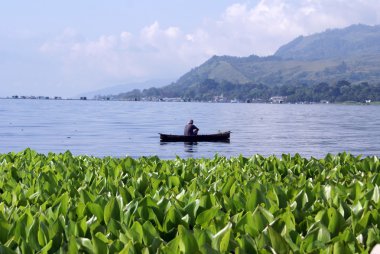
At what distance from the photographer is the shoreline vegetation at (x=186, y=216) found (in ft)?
16.4

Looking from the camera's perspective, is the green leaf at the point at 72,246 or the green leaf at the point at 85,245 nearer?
the green leaf at the point at 72,246

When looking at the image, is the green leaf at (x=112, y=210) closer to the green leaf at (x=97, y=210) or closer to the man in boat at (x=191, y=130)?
the green leaf at (x=97, y=210)

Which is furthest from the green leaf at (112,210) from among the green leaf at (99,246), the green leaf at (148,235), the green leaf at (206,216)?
the green leaf at (99,246)

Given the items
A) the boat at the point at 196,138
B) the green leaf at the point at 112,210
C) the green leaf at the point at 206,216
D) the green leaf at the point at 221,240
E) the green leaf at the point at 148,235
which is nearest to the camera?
the green leaf at the point at 221,240

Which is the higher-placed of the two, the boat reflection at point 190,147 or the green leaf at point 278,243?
the green leaf at point 278,243

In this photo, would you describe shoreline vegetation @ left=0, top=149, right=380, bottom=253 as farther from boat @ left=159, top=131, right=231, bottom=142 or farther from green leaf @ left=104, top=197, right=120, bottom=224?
boat @ left=159, top=131, right=231, bottom=142

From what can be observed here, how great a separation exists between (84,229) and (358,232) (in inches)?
102

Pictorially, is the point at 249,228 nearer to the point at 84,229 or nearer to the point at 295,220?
the point at 295,220

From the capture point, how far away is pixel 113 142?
2891 inches

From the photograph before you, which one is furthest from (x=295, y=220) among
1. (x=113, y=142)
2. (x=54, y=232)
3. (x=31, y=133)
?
(x=31, y=133)

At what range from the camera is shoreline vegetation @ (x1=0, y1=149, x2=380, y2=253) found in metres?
5.01

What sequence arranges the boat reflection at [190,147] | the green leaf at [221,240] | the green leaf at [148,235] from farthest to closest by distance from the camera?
the boat reflection at [190,147]
the green leaf at [148,235]
the green leaf at [221,240]

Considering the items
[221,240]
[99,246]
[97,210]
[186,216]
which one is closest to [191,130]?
[97,210]

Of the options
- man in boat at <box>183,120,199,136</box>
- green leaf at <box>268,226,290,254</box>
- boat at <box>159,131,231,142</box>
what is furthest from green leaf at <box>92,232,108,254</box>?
man in boat at <box>183,120,199,136</box>
